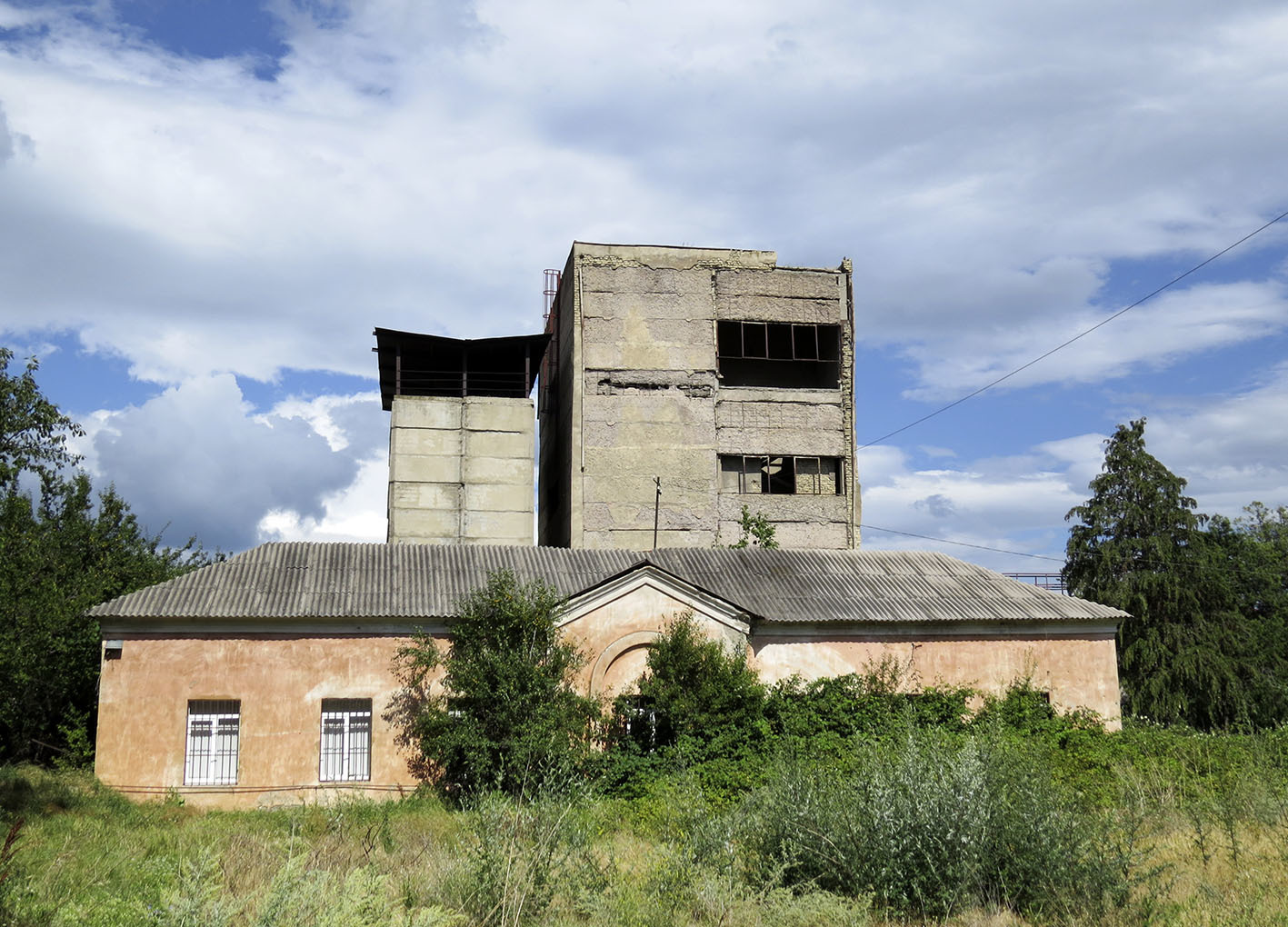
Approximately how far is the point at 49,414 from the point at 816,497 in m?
22.3

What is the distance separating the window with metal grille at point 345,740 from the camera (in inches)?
740

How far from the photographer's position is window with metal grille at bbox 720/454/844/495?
34.2 meters

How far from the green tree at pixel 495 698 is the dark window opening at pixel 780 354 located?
59.8 ft

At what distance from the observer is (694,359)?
33.9m

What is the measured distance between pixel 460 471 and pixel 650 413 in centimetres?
648

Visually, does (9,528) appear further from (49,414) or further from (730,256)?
(730,256)

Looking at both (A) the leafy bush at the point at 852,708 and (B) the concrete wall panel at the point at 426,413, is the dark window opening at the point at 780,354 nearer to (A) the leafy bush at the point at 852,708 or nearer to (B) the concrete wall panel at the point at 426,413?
(B) the concrete wall panel at the point at 426,413

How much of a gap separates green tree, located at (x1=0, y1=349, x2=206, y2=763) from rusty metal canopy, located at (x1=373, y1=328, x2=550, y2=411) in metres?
9.87

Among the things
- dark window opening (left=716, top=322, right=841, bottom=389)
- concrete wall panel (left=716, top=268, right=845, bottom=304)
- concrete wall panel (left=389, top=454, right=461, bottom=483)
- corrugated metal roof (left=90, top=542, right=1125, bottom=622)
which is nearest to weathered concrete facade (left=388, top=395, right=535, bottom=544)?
concrete wall panel (left=389, top=454, right=461, bottom=483)

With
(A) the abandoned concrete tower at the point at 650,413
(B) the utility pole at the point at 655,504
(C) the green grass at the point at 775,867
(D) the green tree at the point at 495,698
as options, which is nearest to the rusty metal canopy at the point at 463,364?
(A) the abandoned concrete tower at the point at 650,413

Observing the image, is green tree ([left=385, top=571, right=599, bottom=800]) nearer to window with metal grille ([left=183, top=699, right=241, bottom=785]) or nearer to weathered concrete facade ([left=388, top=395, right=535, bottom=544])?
window with metal grille ([left=183, top=699, right=241, bottom=785])

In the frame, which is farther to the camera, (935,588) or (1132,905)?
(935,588)

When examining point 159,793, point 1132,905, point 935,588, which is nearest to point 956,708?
point 935,588

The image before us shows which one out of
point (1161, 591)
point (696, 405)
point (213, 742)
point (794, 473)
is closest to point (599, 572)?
point (213, 742)
